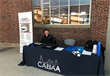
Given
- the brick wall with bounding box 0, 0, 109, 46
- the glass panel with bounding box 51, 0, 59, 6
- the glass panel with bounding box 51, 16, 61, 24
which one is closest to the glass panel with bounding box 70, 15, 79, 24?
the brick wall with bounding box 0, 0, 109, 46

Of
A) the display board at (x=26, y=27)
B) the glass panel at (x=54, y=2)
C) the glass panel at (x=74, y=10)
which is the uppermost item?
the glass panel at (x=54, y=2)

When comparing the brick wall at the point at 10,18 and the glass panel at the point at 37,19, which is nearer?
the glass panel at the point at 37,19

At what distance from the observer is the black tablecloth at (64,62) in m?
1.79

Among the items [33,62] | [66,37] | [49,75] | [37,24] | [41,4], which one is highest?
[41,4]

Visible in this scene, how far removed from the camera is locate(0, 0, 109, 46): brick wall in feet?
12.3

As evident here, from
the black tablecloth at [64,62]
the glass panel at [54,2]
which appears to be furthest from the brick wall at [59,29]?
the black tablecloth at [64,62]

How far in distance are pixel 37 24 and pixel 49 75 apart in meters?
3.09

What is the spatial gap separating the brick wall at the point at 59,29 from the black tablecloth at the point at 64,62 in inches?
85.0

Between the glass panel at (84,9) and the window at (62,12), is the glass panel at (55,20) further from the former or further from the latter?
the glass panel at (84,9)

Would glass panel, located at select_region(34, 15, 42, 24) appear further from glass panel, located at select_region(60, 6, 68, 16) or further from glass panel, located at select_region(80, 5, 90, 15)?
glass panel, located at select_region(80, 5, 90, 15)

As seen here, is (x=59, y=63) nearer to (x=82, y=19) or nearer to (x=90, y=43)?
(x=90, y=43)

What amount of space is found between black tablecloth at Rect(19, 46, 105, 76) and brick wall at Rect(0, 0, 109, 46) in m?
2.16

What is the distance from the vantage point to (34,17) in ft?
15.7

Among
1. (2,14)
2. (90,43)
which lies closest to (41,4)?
(2,14)
